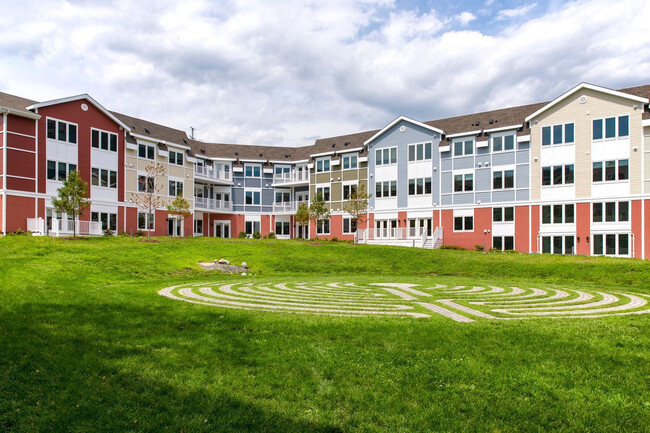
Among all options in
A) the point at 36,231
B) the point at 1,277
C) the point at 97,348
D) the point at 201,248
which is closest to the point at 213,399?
the point at 97,348

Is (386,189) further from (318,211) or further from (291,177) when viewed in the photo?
(291,177)

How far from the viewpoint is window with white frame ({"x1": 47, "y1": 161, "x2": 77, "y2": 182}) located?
34.3m

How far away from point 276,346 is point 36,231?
104ft

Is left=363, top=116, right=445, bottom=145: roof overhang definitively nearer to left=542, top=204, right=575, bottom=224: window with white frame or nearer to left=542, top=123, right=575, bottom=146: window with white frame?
left=542, top=123, right=575, bottom=146: window with white frame

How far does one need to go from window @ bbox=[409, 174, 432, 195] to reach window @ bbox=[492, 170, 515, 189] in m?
5.67

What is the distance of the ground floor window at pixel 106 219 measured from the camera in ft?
123

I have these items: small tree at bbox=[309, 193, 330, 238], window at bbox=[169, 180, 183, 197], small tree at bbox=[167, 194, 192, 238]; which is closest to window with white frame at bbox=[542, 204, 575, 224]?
small tree at bbox=[309, 193, 330, 238]

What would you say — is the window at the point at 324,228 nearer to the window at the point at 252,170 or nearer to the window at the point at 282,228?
the window at the point at 282,228

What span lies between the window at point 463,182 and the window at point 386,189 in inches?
227

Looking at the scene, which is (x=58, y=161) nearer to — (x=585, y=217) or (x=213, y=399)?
(x=213, y=399)

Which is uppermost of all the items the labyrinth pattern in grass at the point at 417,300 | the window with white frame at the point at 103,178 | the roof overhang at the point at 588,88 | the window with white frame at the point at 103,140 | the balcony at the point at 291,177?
the roof overhang at the point at 588,88

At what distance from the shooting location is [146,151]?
1692 inches

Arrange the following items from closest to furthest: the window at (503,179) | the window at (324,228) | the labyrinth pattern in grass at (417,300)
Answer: the labyrinth pattern in grass at (417,300) < the window at (503,179) < the window at (324,228)

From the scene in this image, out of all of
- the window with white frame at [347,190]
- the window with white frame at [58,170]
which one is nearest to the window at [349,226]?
the window with white frame at [347,190]
